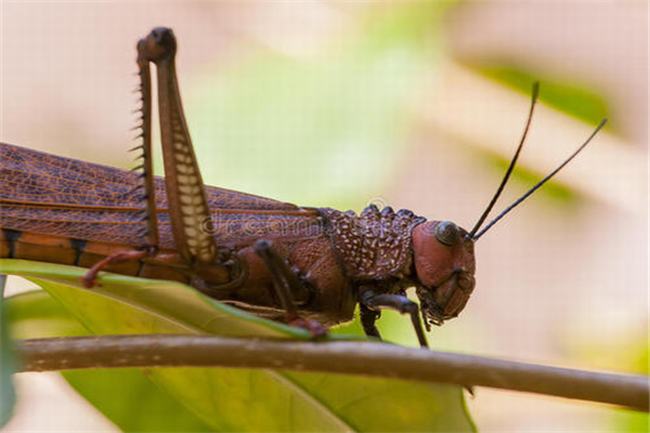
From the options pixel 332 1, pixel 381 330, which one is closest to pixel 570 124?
pixel 332 1

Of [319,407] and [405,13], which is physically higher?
[405,13]

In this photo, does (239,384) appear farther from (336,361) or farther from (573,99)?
(573,99)

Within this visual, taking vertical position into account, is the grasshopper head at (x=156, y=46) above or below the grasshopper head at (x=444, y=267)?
above

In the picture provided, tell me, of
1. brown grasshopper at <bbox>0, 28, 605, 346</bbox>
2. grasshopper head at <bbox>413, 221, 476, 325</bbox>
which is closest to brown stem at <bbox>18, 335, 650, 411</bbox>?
brown grasshopper at <bbox>0, 28, 605, 346</bbox>

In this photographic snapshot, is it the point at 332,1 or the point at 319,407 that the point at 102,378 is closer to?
the point at 319,407

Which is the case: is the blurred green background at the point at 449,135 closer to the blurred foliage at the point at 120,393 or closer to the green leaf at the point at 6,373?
the green leaf at the point at 6,373

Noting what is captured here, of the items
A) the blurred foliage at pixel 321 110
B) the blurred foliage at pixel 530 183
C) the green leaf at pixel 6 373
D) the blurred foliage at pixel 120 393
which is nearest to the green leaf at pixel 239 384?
the blurred foliage at pixel 120 393

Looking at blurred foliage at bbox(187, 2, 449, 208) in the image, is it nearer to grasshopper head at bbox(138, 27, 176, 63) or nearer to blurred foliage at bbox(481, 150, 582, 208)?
blurred foliage at bbox(481, 150, 582, 208)
